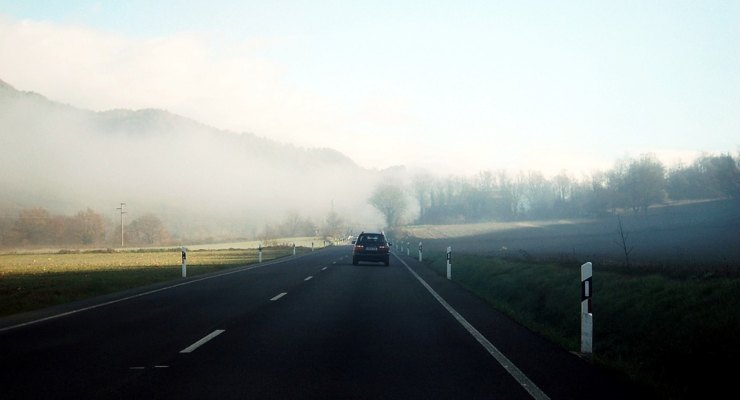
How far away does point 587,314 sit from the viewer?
8.61m

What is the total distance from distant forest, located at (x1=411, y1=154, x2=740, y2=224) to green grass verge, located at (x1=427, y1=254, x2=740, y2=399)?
7558 cm

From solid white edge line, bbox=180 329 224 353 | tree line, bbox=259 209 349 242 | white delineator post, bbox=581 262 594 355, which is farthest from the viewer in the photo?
tree line, bbox=259 209 349 242

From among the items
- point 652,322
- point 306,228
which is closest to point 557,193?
point 306,228

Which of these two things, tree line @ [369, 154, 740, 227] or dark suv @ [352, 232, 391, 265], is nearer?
dark suv @ [352, 232, 391, 265]

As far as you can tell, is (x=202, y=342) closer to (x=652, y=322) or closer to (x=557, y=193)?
(x=652, y=322)

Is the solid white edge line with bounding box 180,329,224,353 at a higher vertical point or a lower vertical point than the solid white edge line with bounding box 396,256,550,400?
higher

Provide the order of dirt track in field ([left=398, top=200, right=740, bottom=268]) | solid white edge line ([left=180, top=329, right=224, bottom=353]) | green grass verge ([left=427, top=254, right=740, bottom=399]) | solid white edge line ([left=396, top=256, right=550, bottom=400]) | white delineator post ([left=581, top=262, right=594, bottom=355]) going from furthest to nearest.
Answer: dirt track in field ([left=398, top=200, right=740, bottom=268]) → white delineator post ([left=581, top=262, right=594, bottom=355]) → solid white edge line ([left=180, top=329, right=224, bottom=353]) → green grass verge ([left=427, top=254, right=740, bottom=399]) → solid white edge line ([left=396, top=256, right=550, bottom=400])

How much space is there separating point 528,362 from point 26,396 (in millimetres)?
5590

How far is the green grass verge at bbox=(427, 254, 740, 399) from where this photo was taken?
726cm

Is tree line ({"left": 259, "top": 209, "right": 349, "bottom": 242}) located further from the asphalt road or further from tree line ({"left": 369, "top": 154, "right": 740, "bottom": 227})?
the asphalt road

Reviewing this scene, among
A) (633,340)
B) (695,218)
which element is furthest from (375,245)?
(695,218)

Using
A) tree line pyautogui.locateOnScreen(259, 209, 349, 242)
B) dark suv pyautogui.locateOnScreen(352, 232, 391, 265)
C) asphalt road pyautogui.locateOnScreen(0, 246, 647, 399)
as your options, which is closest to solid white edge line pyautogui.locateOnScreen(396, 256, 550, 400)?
asphalt road pyautogui.locateOnScreen(0, 246, 647, 399)

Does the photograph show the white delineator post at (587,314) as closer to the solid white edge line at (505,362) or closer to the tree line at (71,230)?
the solid white edge line at (505,362)

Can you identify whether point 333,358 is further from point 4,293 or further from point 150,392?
point 4,293
